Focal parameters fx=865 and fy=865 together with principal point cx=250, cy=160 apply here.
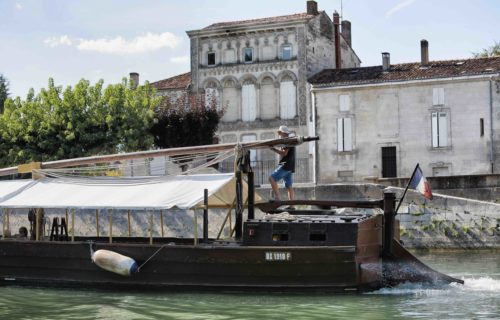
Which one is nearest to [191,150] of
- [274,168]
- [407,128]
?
[407,128]

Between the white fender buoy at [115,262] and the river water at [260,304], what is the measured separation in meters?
0.48

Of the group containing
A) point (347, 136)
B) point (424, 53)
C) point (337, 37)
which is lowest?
point (347, 136)

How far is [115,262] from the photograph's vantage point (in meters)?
16.2

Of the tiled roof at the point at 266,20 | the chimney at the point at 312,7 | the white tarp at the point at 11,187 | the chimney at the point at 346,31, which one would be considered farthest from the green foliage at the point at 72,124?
Answer: the chimney at the point at 346,31

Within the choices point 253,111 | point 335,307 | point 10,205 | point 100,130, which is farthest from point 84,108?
point 335,307

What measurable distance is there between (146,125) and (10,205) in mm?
19607

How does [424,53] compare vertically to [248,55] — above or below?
below

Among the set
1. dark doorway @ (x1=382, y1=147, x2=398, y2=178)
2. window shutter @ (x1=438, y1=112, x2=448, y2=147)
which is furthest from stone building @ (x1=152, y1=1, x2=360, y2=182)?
window shutter @ (x1=438, y1=112, x2=448, y2=147)

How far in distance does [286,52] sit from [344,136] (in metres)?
6.28

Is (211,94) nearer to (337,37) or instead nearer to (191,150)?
(337,37)

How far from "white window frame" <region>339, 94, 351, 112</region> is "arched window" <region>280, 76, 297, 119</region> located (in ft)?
13.7

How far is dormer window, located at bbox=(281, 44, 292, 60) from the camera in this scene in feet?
140

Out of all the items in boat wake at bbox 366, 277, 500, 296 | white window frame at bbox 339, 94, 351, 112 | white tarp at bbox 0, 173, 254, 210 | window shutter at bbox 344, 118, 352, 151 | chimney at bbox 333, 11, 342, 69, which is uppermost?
chimney at bbox 333, 11, 342, 69

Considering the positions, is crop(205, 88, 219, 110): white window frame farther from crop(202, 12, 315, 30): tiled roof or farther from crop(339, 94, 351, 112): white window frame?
crop(339, 94, 351, 112): white window frame
